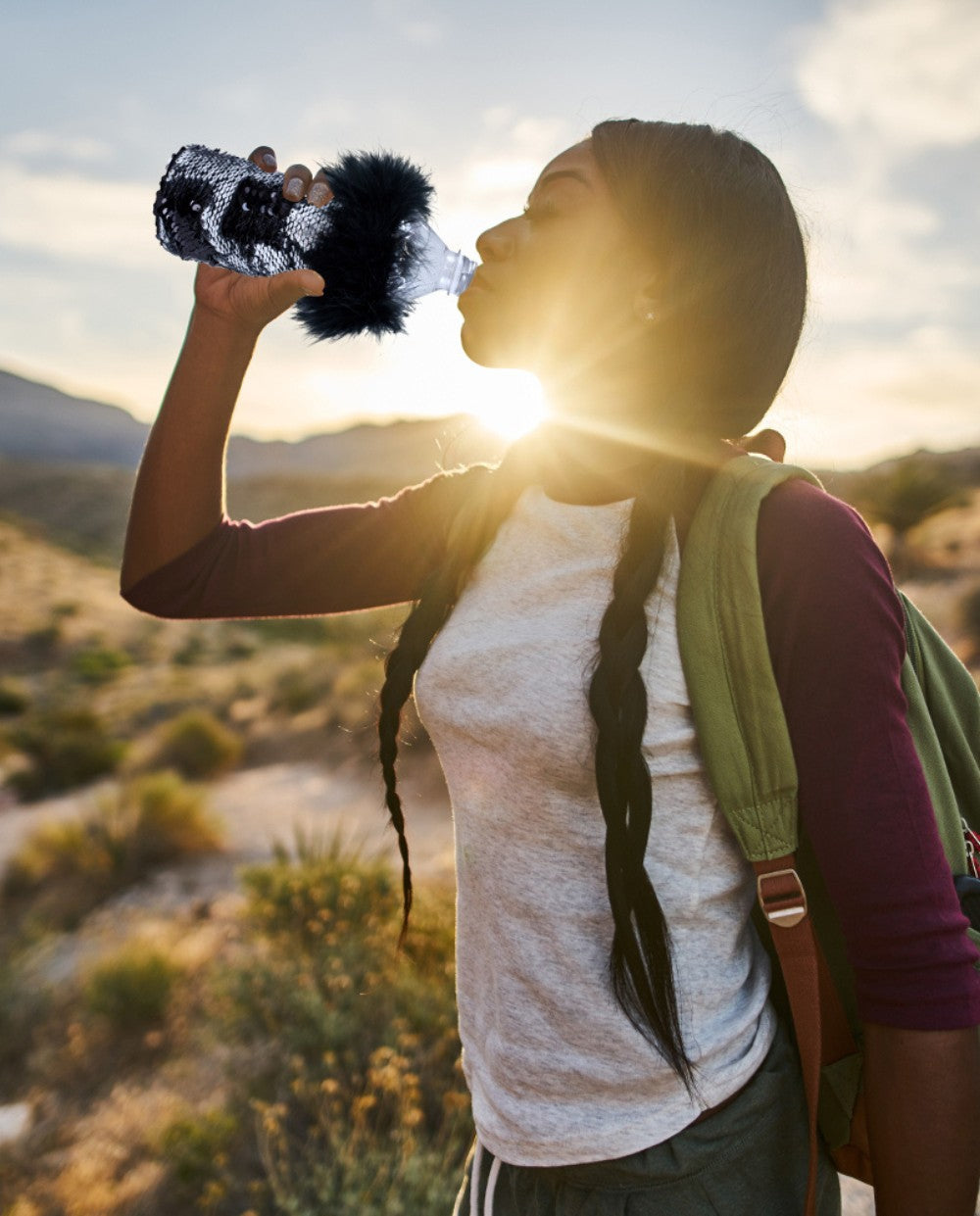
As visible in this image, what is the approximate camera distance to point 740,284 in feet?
3.97

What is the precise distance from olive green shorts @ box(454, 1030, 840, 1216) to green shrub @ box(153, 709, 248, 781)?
922cm

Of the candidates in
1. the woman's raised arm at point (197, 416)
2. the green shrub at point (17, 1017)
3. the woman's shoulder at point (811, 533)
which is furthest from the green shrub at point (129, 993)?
the woman's shoulder at point (811, 533)

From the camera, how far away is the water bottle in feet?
4.27

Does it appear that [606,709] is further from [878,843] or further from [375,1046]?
[375,1046]

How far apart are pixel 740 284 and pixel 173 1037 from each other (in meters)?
4.27

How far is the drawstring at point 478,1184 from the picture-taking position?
1179 mm

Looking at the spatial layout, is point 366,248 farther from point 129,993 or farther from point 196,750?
point 196,750

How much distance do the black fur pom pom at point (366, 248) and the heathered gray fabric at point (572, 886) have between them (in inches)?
20.8

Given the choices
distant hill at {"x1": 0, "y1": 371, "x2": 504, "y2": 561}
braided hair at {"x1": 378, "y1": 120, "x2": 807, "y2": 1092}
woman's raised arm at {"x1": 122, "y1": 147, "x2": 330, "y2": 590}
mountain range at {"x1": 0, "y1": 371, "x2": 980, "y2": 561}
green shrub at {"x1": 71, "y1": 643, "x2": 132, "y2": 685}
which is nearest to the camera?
braided hair at {"x1": 378, "y1": 120, "x2": 807, "y2": 1092}

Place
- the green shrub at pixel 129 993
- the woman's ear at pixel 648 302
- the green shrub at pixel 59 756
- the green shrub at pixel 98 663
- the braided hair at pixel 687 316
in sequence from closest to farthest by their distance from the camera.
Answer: the braided hair at pixel 687 316, the woman's ear at pixel 648 302, the green shrub at pixel 129 993, the green shrub at pixel 59 756, the green shrub at pixel 98 663

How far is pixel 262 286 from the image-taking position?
1.36 meters

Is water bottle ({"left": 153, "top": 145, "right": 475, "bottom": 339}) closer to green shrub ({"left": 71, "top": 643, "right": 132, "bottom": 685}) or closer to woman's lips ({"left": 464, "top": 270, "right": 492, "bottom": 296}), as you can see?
woman's lips ({"left": 464, "top": 270, "right": 492, "bottom": 296})

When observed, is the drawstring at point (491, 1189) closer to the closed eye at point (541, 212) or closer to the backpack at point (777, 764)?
the backpack at point (777, 764)

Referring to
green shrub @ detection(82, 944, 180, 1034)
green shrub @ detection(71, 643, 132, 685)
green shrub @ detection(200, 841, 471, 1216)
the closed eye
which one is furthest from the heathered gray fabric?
green shrub @ detection(71, 643, 132, 685)
